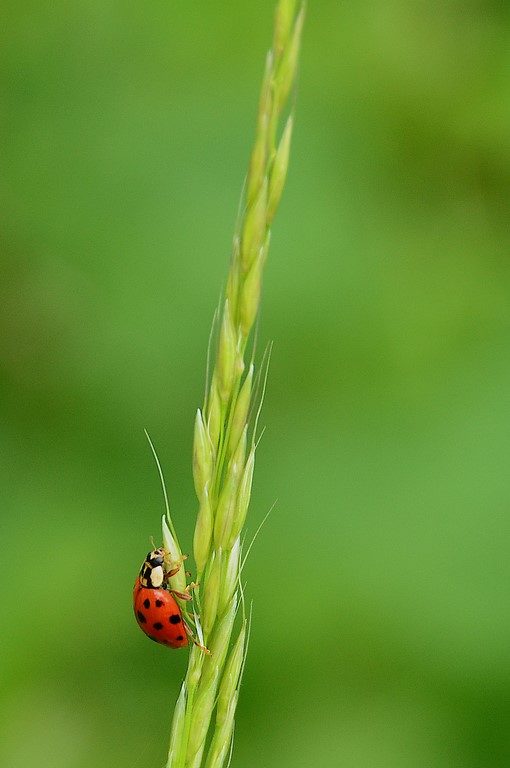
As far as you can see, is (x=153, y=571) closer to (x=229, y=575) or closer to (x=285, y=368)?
(x=229, y=575)

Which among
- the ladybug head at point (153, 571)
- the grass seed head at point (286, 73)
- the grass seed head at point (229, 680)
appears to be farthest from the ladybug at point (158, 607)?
the grass seed head at point (286, 73)

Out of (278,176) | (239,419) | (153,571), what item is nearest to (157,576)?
(153,571)

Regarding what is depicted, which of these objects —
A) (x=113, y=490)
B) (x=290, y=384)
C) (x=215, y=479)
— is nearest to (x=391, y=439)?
(x=290, y=384)

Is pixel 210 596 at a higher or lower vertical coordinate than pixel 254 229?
lower

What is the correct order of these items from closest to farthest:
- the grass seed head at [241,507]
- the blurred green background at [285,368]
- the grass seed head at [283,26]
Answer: the grass seed head at [283,26] < the grass seed head at [241,507] < the blurred green background at [285,368]

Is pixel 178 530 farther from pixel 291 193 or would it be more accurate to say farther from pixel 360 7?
pixel 360 7

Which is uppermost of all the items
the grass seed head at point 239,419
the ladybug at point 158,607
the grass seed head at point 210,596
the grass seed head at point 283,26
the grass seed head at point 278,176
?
the grass seed head at point 283,26

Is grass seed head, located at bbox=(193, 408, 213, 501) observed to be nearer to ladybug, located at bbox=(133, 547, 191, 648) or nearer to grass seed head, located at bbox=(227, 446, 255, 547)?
grass seed head, located at bbox=(227, 446, 255, 547)

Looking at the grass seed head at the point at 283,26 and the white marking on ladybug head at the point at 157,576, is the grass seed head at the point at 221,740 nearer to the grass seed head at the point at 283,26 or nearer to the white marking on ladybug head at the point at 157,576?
the grass seed head at the point at 283,26
